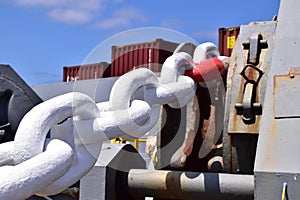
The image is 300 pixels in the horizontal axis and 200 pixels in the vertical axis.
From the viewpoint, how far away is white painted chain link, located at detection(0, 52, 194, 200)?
126 cm

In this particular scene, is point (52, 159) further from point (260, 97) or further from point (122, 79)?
point (260, 97)

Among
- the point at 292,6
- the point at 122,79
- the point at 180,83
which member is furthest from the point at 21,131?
the point at 292,6

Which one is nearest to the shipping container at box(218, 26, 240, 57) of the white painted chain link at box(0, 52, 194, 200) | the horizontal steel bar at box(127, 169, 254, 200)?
the horizontal steel bar at box(127, 169, 254, 200)

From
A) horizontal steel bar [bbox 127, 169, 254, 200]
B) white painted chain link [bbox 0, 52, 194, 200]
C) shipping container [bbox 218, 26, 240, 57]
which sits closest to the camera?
white painted chain link [bbox 0, 52, 194, 200]

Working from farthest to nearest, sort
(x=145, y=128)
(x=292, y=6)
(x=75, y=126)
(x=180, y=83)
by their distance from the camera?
(x=180, y=83), (x=292, y=6), (x=145, y=128), (x=75, y=126)

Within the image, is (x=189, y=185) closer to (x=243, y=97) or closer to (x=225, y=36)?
(x=243, y=97)

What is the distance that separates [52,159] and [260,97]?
1003mm

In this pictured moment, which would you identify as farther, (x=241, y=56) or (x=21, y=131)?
(x=241, y=56)

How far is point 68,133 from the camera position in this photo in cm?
150

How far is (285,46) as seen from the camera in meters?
1.87

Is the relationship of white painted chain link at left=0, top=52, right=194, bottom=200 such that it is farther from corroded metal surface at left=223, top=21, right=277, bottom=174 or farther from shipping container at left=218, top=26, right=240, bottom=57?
shipping container at left=218, top=26, right=240, bottom=57

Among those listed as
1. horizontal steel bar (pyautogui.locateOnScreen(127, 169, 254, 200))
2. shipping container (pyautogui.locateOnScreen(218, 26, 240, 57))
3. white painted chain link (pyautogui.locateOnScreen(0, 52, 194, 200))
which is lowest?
horizontal steel bar (pyautogui.locateOnScreen(127, 169, 254, 200))

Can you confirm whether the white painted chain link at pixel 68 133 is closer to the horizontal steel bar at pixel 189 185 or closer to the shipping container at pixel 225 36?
the horizontal steel bar at pixel 189 185

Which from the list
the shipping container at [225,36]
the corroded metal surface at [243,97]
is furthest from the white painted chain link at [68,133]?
the shipping container at [225,36]
